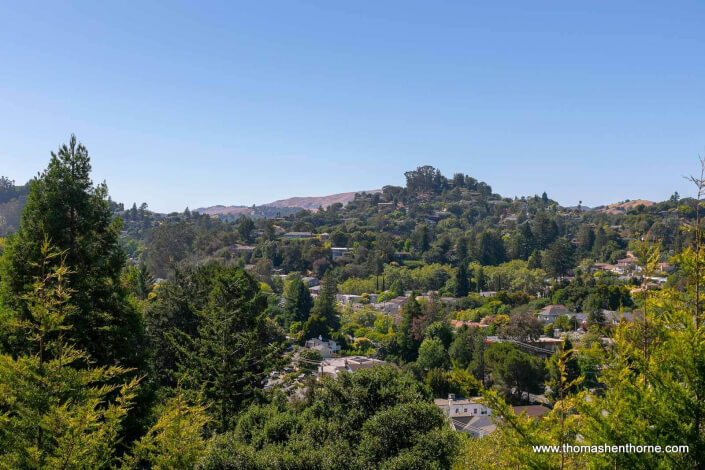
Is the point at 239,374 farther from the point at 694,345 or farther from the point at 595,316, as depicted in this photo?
the point at 595,316

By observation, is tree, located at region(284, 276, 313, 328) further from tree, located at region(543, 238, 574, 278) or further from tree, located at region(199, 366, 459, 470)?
tree, located at region(199, 366, 459, 470)

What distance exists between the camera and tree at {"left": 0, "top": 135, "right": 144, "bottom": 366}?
27.0 feet

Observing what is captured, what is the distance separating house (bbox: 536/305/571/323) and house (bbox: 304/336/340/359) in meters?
16.2

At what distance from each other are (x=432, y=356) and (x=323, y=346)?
8.36 m

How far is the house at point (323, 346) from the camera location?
32.1m

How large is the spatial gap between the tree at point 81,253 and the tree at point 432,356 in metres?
20.4

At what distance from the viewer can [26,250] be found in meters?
8.27

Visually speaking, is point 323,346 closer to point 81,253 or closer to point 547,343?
point 547,343

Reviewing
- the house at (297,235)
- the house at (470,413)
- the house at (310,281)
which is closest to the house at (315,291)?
the house at (310,281)

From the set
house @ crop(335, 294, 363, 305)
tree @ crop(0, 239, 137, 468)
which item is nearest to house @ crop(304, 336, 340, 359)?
house @ crop(335, 294, 363, 305)

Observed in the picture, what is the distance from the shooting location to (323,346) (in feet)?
107

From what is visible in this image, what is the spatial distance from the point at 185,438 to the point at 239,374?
25.6 ft

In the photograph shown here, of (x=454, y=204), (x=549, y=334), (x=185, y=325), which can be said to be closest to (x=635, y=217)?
(x=454, y=204)

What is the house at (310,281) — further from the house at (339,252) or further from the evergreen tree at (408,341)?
the evergreen tree at (408,341)
